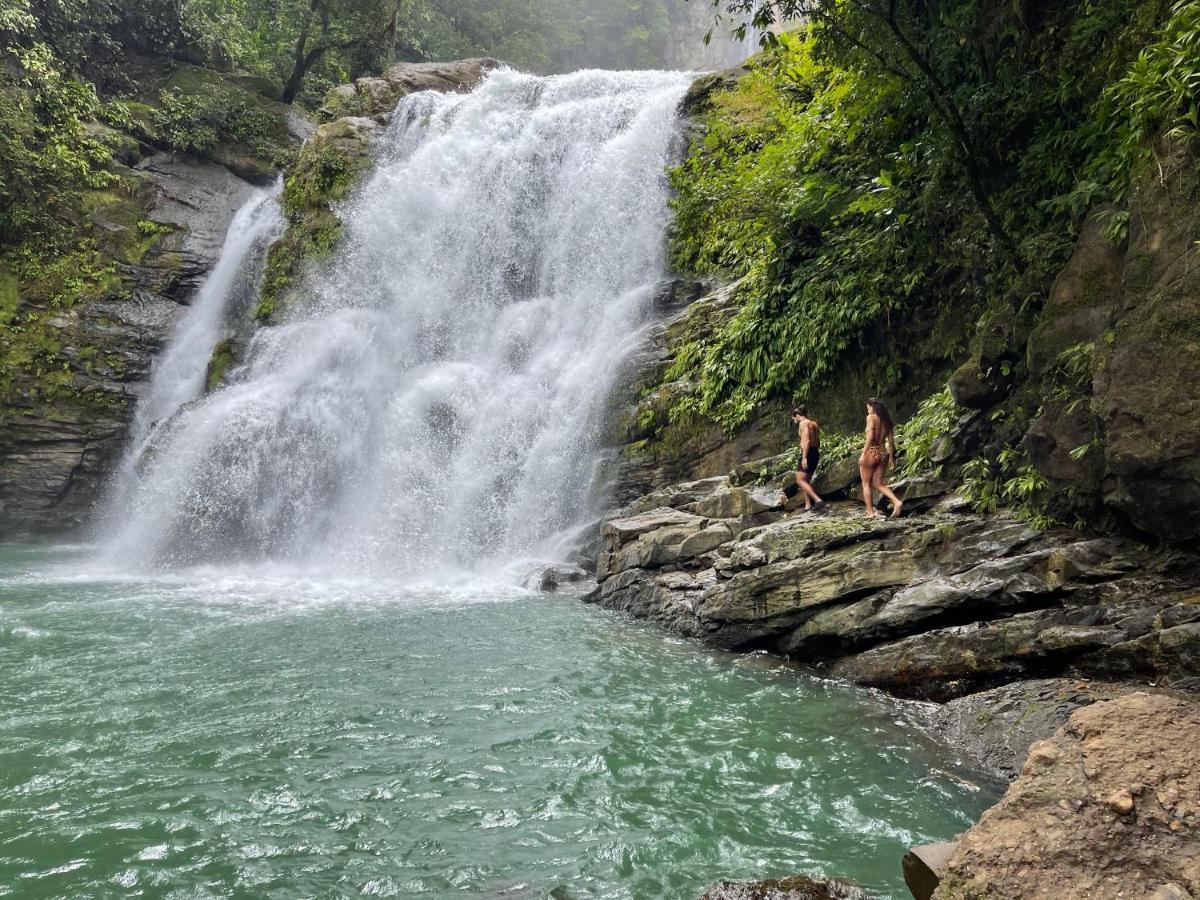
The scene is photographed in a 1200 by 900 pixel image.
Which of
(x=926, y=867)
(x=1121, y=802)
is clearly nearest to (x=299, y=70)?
(x=926, y=867)

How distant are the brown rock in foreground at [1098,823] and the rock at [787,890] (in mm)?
667

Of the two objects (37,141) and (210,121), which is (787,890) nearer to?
(37,141)

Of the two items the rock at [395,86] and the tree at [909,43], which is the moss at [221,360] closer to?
the rock at [395,86]

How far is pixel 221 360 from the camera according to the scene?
19.4 m

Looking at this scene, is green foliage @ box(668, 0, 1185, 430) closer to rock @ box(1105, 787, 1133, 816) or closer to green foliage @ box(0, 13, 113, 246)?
rock @ box(1105, 787, 1133, 816)

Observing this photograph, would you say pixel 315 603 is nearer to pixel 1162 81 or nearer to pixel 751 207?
pixel 751 207

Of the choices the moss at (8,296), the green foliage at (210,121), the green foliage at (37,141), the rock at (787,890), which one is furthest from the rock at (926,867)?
the green foliage at (210,121)

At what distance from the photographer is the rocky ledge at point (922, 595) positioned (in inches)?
209

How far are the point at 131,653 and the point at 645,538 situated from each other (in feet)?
20.8

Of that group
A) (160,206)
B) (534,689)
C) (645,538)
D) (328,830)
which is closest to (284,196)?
(160,206)

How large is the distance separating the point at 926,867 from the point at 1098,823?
67 cm

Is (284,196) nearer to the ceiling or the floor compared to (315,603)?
nearer to the ceiling

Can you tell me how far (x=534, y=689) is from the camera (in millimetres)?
6805

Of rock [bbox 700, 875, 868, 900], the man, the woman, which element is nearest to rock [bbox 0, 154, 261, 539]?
the man
